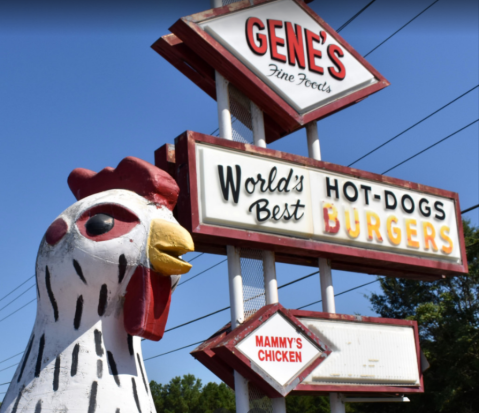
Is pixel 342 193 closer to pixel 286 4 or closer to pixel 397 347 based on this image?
pixel 397 347

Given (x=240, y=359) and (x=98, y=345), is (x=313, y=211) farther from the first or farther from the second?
(x=98, y=345)

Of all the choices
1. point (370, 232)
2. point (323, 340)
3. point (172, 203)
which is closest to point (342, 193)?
point (370, 232)

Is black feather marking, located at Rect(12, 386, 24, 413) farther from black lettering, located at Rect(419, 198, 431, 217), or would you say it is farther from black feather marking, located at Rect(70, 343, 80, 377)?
black lettering, located at Rect(419, 198, 431, 217)

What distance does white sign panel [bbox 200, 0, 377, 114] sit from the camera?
8.68m

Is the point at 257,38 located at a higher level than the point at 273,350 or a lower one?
higher

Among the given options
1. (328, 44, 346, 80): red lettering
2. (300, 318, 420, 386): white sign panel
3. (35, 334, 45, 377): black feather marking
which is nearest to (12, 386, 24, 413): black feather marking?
(35, 334, 45, 377): black feather marking

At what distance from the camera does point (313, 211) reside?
8.39m

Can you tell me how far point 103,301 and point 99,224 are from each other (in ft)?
1.62

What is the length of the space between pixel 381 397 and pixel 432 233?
98.5 inches

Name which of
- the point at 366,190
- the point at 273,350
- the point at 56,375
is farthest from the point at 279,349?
the point at 56,375

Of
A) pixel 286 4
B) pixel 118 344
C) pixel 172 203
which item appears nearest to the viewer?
pixel 118 344

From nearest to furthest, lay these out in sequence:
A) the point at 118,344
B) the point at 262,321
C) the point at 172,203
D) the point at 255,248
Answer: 1. the point at 118,344
2. the point at 172,203
3. the point at 262,321
4. the point at 255,248

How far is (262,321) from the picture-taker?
7.55 metres

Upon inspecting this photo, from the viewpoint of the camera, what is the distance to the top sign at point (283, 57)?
8.44 metres
